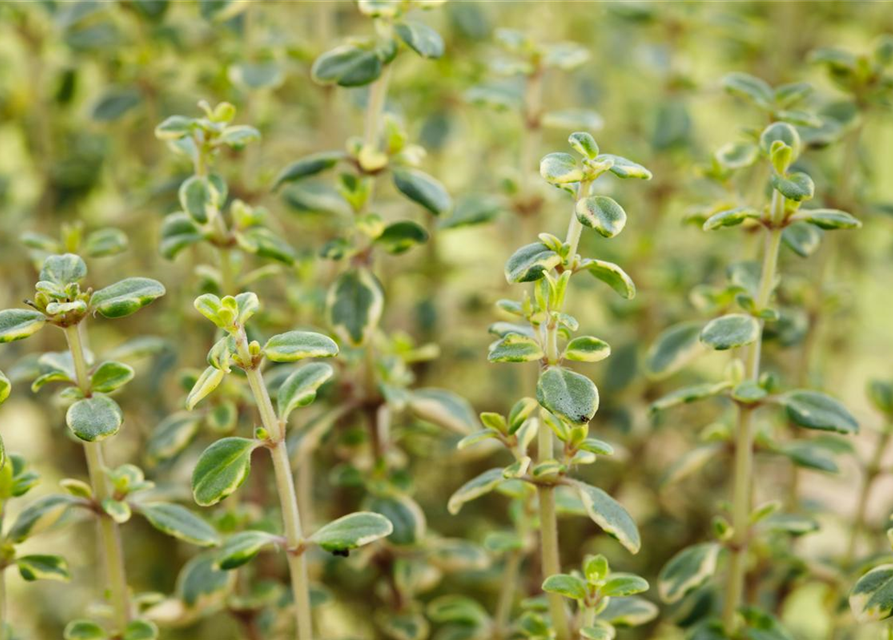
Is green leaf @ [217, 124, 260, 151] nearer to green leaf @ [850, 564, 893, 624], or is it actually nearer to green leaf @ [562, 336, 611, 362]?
green leaf @ [562, 336, 611, 362]

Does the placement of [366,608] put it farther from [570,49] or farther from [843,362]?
[843,362]

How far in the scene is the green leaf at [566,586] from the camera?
2.72 feet

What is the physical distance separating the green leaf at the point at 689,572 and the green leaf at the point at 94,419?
56 cm

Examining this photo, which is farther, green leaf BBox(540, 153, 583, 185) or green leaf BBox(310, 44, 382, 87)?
green leaf BBox(310, 44, 382, 87)

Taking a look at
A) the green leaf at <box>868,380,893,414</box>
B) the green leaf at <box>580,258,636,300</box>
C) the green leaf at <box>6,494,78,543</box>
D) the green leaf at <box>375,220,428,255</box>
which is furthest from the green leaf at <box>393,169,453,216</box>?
the green leaf at <box>868,380,893,414</box>

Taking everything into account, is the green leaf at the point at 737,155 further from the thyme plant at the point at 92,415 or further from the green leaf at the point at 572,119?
the thyme plant at the point at 92,415

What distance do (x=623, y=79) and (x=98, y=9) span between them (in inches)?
54.8

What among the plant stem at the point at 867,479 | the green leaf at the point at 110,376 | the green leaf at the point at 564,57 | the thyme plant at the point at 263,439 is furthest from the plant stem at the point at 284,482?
the plant stem at the point at 867,479

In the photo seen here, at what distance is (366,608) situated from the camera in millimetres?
1578

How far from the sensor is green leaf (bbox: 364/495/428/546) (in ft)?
3.51

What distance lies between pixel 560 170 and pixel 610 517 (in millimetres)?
297

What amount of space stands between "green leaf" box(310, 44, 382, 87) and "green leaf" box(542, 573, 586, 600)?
517 mm

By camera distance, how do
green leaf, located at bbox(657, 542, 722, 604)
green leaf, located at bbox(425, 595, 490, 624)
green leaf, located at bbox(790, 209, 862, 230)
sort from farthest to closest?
green leaf, located at bbox(425, 595, 490, 624) → green leaf, located at bbox(657, 542, 722, 604) → green leaf, located at bbox(790, 209, 862, 230)

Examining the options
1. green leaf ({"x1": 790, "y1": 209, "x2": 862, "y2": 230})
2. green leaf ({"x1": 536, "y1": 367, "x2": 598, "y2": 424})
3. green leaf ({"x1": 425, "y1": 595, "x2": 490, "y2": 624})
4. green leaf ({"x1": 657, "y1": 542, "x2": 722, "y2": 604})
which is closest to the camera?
green leaf ({"x1": 536, "y1": 367, "x2": 598, "y2": 424})
